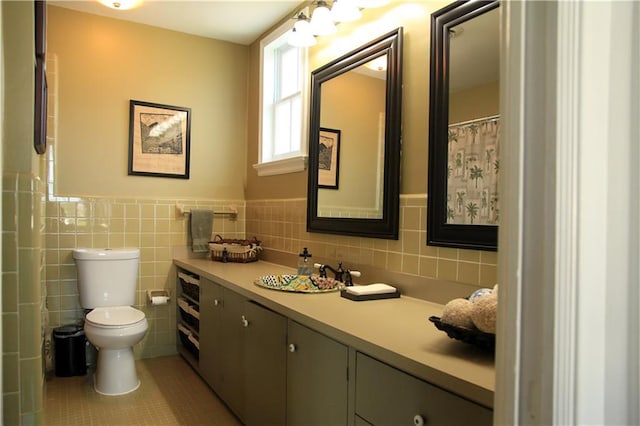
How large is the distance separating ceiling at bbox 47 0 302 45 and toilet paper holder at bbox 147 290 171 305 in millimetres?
2053

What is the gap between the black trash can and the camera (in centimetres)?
288

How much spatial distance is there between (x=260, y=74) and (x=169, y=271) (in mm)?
1721

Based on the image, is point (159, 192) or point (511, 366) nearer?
point (511, 366)

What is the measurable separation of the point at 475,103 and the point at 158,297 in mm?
2585

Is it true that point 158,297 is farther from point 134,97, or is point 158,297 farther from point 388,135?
point 388,135

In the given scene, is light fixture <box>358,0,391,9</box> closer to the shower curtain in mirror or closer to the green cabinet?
the shower curtain in mirror

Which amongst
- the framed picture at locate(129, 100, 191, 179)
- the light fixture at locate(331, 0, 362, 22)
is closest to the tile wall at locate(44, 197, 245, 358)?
the framed picture at locate(129, 100, 191, 179)

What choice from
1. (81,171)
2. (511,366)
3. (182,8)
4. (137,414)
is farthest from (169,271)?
(511,366)

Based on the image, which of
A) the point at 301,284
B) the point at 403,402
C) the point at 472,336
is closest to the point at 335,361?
the point at 403,402

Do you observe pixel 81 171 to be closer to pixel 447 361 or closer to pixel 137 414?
pixel 137 414

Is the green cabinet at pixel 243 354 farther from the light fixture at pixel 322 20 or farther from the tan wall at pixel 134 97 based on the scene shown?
the light fixture at pixel 322 20

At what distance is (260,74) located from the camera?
343 centimetres

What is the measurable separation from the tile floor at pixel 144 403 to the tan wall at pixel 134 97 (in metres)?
1.32

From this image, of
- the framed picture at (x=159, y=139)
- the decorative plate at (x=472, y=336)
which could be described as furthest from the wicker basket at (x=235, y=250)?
the decorative plate at (x=472, y=336)
